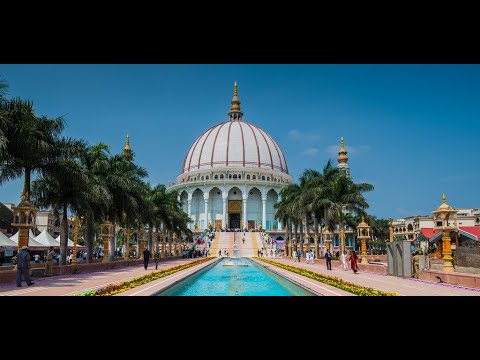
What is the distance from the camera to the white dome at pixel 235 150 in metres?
80.1

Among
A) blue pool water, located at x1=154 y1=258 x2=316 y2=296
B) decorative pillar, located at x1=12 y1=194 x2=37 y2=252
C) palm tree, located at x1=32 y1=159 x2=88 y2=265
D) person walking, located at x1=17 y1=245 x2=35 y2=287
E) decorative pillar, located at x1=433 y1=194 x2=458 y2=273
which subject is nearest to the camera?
person walking, located at x1=17 y1=245 x2=35 y2=287

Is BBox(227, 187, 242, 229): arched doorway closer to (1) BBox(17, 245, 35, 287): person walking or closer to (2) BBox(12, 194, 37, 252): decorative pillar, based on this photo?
(2) BBox(12, 194, 37, 252): decorative pillar

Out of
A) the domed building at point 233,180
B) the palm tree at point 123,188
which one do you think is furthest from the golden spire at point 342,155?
the palm tree at point 123,188

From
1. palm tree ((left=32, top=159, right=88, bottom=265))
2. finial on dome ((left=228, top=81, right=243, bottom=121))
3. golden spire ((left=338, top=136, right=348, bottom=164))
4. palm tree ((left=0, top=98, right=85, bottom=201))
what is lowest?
palm tree ((left=32, top=159, right=88, bottom=265))

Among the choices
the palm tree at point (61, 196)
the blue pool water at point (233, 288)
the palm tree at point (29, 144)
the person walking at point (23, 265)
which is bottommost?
the blue pool water at point (233, 288)

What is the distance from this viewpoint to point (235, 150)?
8081cm

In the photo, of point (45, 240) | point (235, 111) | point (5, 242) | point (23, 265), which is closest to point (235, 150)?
point (235, 111)

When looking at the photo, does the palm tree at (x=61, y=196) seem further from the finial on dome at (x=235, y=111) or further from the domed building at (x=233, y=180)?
the finial on dome at (x=235, y=111)

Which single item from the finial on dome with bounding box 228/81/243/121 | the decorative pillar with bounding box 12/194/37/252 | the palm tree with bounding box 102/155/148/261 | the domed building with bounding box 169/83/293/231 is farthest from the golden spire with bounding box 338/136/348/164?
the decorative pillar with bounding box 12/194/37/252

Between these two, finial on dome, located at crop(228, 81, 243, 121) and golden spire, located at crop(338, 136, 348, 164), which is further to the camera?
finial on dome, located at crop(228, 81, 243, 121)

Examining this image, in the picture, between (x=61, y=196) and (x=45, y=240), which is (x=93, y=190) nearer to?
(x=61, y=196)

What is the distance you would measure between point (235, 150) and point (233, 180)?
308 inches

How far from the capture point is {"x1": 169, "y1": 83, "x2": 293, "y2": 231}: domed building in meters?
76.2
